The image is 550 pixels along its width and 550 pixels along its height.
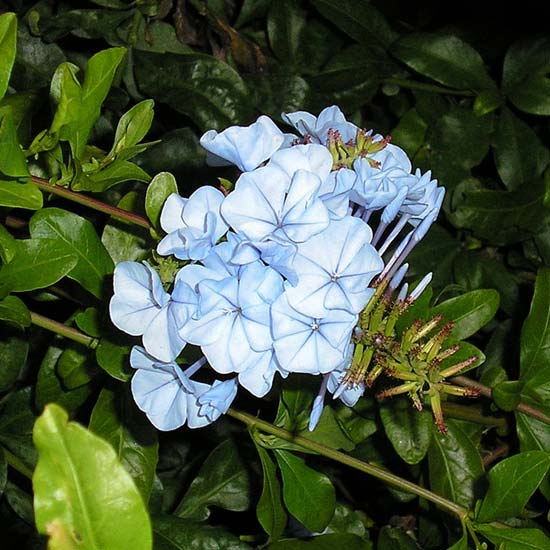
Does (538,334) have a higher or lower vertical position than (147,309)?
lower

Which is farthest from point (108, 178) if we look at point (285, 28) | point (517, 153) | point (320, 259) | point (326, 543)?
point (517, 153)

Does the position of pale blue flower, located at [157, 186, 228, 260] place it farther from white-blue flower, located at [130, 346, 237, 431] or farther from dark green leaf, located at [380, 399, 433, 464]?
dark green leaf, located at [380, 399, 433, 464]

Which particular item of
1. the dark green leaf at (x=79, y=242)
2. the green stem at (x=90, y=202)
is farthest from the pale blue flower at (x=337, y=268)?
the dark green leaf at (x=79, y=242)

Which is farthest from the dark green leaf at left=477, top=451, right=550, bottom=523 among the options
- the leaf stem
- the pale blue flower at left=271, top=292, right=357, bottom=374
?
the pale blue flower at left=271, top=292, right=357, bottom=374

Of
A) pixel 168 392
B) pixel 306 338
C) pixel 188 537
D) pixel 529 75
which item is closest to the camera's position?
pixel 306 338

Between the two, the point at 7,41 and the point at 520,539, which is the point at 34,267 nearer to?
the point at 7,41

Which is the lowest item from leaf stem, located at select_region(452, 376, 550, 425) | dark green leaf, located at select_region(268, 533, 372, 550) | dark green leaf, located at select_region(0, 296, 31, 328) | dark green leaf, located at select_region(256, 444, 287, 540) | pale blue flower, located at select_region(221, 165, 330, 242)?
dark green leaf, located at select_region(268, 533, 372, 550)
